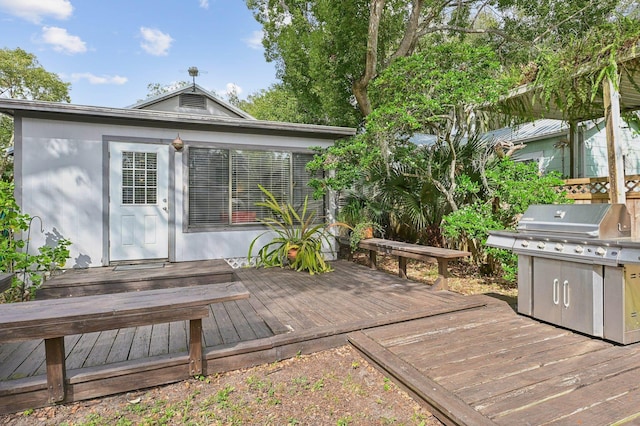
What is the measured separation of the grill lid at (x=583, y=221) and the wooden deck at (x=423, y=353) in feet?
2.76

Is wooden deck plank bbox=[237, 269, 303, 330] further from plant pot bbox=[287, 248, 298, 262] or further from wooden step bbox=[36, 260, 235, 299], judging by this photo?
plant pot bbox=[287, 248, 298, 262]

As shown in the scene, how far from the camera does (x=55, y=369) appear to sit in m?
2.10

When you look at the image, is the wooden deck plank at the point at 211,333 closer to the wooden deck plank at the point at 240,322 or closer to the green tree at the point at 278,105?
the wooden deck plank at the point at 240,322

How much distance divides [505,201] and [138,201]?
5380 mm

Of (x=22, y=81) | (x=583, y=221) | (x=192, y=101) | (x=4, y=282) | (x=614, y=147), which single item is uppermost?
(x=22, y=81)

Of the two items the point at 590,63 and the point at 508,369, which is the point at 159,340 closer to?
the point at 508,369

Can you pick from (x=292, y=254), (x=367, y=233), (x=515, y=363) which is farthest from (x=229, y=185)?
(x=515, y=363)

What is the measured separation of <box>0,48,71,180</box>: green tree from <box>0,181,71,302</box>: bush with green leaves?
15.3 m

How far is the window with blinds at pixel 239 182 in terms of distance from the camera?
5738 mm

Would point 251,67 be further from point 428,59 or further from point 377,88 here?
point 428,59

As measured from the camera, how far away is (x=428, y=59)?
5.38 m

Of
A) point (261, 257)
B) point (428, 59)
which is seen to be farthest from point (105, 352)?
point (428, 59)

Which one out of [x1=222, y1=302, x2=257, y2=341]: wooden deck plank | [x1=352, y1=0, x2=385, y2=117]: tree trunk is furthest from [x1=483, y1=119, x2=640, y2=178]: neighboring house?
[x1=222, y1=302, x2=257, y2=341]: wooden deck plank

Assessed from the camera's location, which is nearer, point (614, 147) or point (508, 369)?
point (508, 369)
